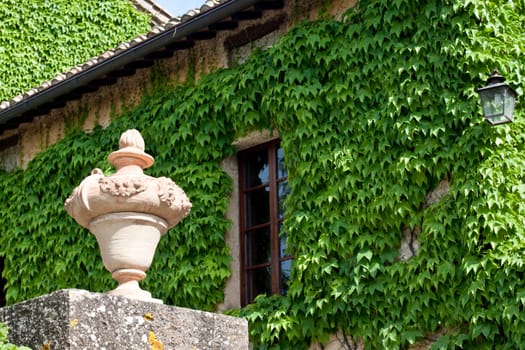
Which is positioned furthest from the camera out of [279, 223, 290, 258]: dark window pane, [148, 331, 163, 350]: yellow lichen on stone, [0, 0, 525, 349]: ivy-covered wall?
[279, 223, 290, 258]: dark window pane

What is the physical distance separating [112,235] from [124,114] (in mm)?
6233

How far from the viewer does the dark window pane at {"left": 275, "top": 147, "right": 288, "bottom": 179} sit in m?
10.2

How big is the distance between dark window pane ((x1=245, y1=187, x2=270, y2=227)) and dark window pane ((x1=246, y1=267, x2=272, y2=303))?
1.77ft

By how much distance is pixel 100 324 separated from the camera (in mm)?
4391

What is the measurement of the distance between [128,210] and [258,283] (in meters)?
4.68

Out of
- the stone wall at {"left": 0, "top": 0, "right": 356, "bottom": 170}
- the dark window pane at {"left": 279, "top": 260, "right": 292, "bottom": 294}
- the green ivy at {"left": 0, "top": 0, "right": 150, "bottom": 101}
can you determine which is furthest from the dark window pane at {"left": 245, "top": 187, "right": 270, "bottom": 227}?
the green ivy at {"left": 0, "top": 0, "right": 150, "bottom": 101}

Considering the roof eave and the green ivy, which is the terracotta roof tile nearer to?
the roof eave

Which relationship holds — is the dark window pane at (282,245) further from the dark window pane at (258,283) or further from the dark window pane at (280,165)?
the dark window pane at (280,165)

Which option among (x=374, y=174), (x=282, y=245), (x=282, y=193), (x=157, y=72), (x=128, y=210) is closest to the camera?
(x=128, y=210)

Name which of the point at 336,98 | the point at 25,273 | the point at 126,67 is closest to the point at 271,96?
the point at 336,98

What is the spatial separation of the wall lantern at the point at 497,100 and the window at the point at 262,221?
103 inches

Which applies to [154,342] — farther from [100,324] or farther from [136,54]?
[136,54]

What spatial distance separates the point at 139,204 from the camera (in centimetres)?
565

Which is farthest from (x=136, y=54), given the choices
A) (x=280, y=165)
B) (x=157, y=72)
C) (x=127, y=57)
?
(x=280, y=165)
